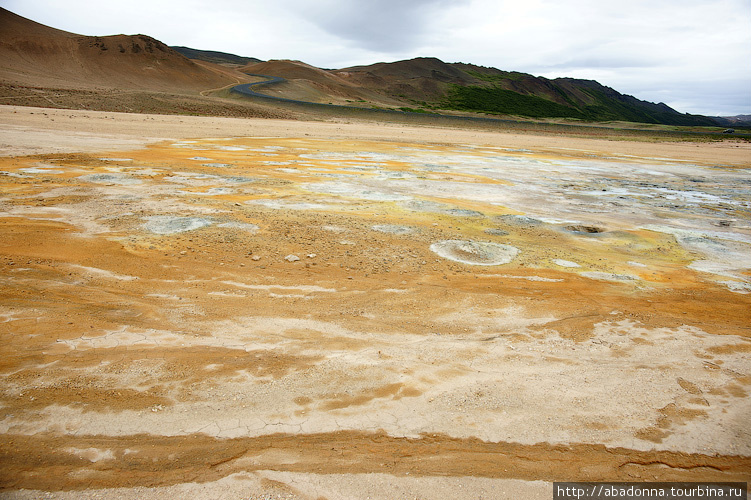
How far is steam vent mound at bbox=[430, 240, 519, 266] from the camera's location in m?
8.04

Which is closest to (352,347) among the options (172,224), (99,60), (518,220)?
(172,224)

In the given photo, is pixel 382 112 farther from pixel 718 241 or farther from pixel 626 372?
pixel 626 372

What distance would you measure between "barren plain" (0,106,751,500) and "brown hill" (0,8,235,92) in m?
62.4

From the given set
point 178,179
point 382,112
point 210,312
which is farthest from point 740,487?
point 382,112

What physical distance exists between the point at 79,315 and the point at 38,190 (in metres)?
7.65

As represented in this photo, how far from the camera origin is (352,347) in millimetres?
4891

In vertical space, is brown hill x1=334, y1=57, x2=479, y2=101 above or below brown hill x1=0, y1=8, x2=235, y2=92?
above

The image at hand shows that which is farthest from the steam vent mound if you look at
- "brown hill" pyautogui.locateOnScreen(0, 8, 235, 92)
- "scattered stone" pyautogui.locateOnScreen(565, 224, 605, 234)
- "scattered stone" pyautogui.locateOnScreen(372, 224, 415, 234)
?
"brown hill" pyautogui.locateOnScreen(0, 8, 235, 92)

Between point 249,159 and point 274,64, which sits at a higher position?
point 274,64

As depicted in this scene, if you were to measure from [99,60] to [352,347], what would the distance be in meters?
83.7

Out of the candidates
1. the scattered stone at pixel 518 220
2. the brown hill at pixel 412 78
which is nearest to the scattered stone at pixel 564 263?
A: the scattered stone at pixel 518 220

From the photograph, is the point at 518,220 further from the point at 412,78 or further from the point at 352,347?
the point at 412,78

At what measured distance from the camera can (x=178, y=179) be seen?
13.0m

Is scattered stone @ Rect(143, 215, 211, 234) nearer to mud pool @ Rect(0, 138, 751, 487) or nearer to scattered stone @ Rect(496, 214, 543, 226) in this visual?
mud pool @ Rect(0, 138, 751, 487)
